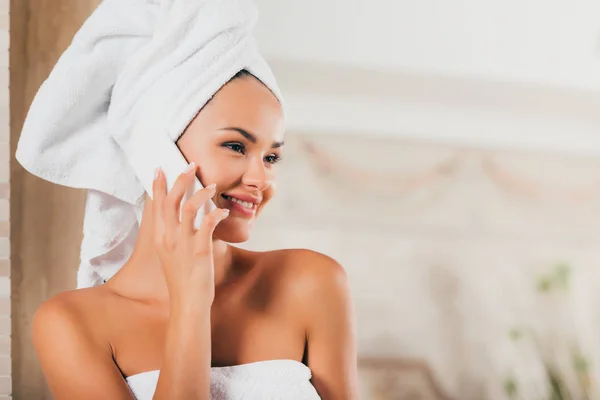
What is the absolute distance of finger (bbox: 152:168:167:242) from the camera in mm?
972

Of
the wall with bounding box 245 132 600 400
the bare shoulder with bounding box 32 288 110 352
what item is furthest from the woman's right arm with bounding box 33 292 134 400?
the wall with bounding box 245 132 600 400

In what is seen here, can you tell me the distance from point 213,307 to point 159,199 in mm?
212

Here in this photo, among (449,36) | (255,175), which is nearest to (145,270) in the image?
(255,175)

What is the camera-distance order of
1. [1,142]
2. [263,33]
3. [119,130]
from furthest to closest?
[263,33]
[1,142]
[119,130]

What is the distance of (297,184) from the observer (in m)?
1.74

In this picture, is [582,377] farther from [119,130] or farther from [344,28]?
[119,130]

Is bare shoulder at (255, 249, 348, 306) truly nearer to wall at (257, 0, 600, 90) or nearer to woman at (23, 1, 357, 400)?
woman at (23, 1, 357, 400)

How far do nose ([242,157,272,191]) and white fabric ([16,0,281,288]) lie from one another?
0.25ft

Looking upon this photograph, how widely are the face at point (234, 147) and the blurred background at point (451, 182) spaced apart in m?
0.67

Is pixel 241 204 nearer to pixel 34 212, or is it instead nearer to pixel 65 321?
pixel 65 321

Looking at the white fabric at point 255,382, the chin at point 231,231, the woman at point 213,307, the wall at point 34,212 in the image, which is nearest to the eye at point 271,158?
the woman at point 213,307

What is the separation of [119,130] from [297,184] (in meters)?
A: 0.77

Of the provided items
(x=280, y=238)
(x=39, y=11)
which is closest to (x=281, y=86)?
(x=280, y=238)

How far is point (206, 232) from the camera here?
3.05ft
